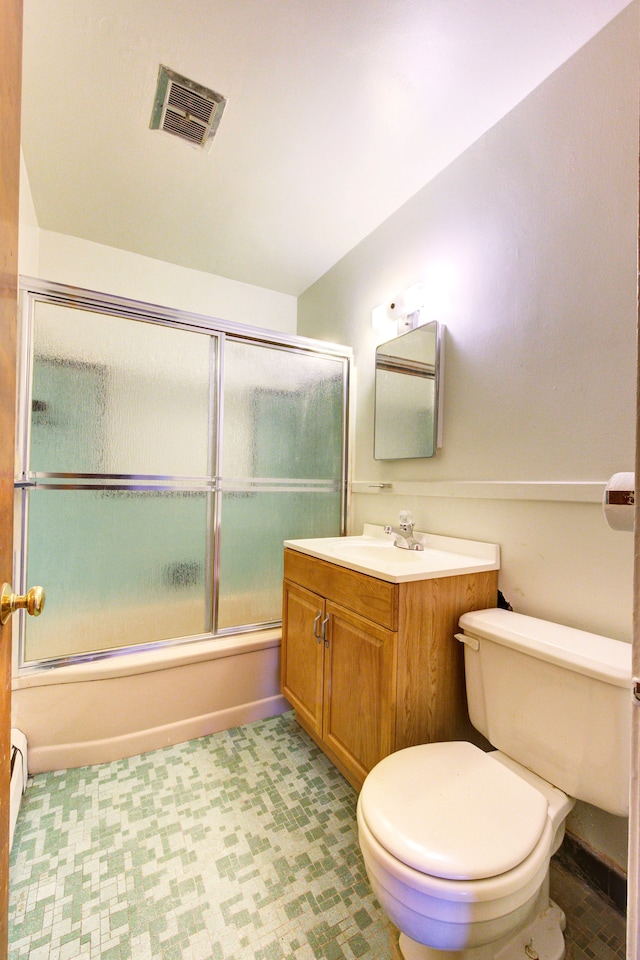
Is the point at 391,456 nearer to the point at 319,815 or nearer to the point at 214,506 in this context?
the point at 214,506

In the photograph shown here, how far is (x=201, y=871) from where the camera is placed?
3.78 feet

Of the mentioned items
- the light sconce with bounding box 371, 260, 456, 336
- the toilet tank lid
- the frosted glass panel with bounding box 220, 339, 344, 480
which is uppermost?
the light sconce with bounding box 371, 260, 456, 336

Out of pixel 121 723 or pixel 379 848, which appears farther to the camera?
pixel 121 723

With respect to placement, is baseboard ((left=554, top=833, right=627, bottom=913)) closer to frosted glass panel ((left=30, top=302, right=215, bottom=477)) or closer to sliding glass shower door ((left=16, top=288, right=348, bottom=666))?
sliding glass shower door ((left=16, top=288, right=348, bottom=666))

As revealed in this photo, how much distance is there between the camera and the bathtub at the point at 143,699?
1.53m

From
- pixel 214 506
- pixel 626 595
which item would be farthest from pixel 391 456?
pixel 626 595

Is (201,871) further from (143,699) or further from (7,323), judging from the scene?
(7,323)

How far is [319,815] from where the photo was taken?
1359mm

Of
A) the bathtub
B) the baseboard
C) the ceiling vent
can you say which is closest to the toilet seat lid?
the baseboard

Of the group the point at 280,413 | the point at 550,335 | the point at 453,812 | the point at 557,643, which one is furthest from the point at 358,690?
the point at 280,413

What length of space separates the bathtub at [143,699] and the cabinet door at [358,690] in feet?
1.81

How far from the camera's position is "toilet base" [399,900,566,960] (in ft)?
2.93

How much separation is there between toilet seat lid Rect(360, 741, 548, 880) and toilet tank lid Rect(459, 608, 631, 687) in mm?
299

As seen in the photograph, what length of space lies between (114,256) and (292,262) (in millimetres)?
1024
